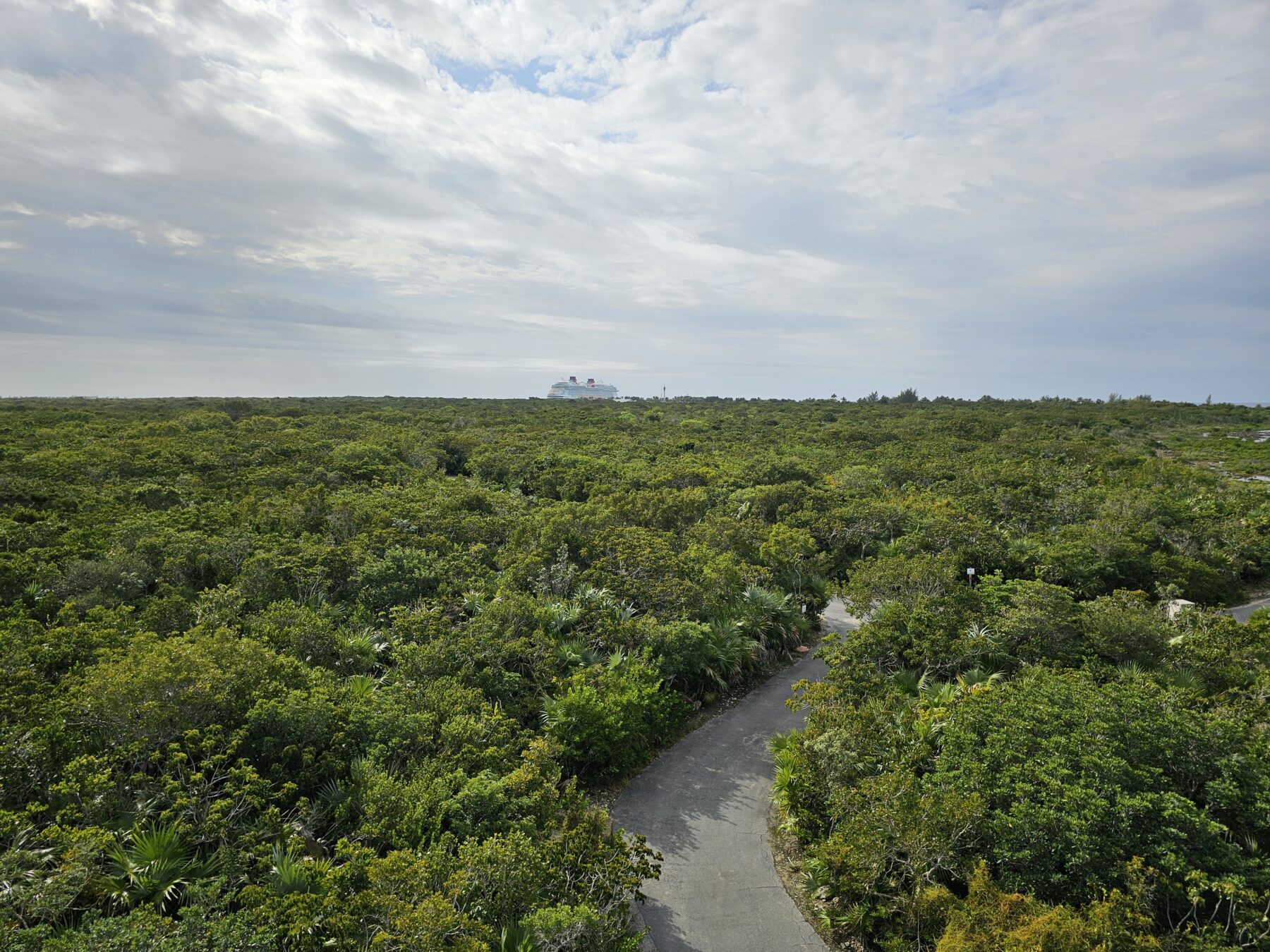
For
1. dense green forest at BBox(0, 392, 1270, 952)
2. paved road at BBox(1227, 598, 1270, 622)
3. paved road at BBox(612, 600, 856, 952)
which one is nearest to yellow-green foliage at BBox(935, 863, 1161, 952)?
dense green forest at BBox(0, 392, 1270, 952)

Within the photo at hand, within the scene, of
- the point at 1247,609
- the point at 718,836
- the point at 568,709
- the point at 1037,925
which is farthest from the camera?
the point at 1247,609

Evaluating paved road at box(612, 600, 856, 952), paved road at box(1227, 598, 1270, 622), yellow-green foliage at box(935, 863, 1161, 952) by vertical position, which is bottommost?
paved road at box(612, 600, 856, 952)

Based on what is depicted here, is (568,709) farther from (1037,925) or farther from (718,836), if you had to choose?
(1037,925)

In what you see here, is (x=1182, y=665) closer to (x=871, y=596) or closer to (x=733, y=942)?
(x=871, y=596)

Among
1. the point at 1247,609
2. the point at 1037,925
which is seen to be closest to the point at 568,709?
the point at 1037,925

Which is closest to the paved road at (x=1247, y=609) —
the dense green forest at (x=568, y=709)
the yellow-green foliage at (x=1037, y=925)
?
the dense green forest at (x=568, y=709)

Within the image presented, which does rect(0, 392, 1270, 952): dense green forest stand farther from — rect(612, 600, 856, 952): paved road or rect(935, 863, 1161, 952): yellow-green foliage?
rect(612, 600, 856, 952): paved road

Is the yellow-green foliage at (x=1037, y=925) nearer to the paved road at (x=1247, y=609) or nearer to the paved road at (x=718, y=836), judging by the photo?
the paved road at (x=718, y=836)
